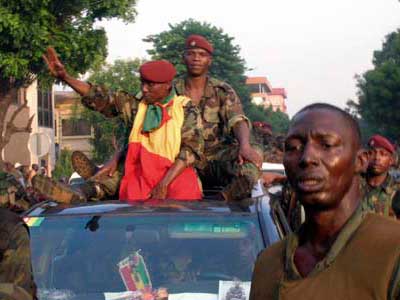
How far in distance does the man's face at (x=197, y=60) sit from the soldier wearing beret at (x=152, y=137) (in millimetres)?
501

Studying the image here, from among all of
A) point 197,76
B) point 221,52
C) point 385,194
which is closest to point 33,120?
point 221,52

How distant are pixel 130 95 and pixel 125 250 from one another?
5.43 feet

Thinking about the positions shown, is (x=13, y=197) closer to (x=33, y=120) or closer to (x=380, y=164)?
(x=380, y=164)

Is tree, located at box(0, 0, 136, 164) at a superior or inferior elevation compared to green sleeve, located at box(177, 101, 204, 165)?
superior

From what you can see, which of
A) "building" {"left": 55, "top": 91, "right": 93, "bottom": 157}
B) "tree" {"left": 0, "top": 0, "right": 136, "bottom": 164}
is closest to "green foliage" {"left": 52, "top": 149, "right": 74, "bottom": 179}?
"tree" {"left": 0, "top": 0, "right": 136, "bottom": 164}

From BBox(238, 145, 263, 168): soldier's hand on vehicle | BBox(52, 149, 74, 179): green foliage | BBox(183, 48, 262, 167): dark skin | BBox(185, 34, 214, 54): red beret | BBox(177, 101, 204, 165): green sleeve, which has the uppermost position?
BBox(185, 34, 214, 54): red beret

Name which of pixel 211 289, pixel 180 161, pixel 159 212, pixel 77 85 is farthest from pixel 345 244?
pixel 77 85

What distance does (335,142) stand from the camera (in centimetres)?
233

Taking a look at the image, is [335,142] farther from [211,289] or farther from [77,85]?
[77,85]

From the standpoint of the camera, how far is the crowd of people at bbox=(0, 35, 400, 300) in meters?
2.18

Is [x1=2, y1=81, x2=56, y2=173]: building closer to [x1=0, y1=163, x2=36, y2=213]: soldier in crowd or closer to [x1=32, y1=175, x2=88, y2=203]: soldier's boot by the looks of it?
[x1=0, y1=163, x2=36, y2=213]: soldier in crowd

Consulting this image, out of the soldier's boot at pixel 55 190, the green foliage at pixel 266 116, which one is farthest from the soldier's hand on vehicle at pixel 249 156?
the green foliage at pixel 266 116

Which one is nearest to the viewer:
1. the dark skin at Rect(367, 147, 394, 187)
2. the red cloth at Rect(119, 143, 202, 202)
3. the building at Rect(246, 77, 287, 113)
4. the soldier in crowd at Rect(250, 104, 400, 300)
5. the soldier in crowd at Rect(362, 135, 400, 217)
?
the soldier in crowd at Rect(250, 104, 400, 300)

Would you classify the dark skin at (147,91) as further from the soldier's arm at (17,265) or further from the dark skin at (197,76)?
the soldier's arm at (17,265)
